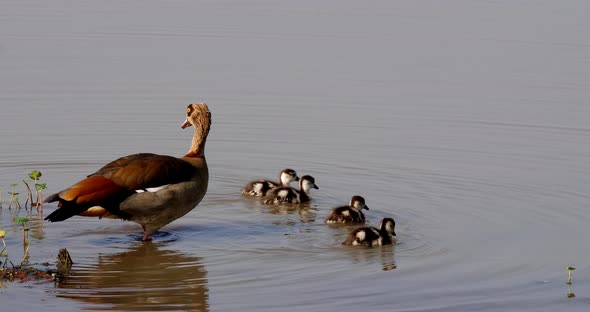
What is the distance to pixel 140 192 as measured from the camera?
428 inches

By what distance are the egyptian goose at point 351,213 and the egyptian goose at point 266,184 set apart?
0.98 metres

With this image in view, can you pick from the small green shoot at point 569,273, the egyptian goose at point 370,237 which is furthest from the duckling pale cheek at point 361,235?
the small green shoot at point 569,273

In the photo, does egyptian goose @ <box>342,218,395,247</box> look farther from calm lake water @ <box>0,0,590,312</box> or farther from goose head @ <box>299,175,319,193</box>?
goose head @ <box>299,175,319,193</box>

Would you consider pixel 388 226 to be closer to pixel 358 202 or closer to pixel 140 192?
pixel 358 202

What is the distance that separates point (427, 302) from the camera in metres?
9.12

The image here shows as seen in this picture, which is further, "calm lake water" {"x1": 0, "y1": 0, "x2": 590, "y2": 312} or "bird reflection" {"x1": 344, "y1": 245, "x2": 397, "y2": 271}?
"bird reflection" {"x1": 344, "y1": 245, "x2": 397, "y2": 271}

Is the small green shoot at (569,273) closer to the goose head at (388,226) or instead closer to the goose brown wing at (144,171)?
the goose head at (388,226)

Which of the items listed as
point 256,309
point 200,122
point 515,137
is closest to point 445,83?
point 515,137

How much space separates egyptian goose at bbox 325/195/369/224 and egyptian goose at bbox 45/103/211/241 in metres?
1.32

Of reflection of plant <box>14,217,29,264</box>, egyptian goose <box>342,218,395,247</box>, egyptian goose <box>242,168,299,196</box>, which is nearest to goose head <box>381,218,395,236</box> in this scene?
egyptian goose <box>342,218,395,247</box>

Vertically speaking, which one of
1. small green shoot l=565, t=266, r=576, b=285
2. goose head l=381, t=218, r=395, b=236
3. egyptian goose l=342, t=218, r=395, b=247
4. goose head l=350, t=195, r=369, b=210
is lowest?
small green shoot l=565, t=266, r=576, b=285

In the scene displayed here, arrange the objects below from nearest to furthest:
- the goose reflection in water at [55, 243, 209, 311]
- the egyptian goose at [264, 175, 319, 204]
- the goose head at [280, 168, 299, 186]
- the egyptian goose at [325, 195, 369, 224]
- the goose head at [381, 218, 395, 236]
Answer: the goose reflection in water at [55, 243, 209, 311]
the goose head at [381, 218, 395, 236]
the egyptian goose at [325, 195, 369, 224]
the egyptian goose at [264, 175, 319, 204]
the goose head at [280, 168, 299, 186]

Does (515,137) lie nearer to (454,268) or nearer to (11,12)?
(454,268)

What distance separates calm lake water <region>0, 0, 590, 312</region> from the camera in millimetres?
9672
